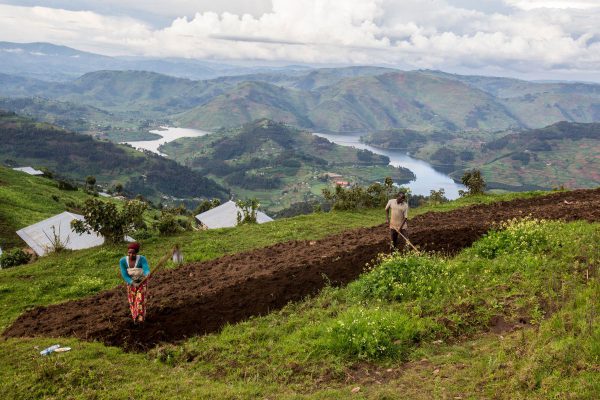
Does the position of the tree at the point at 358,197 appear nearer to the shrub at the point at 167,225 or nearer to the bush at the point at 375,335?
the shrub at the point at 167,225

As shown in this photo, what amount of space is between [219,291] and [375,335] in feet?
20.2

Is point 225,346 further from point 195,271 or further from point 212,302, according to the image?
point 195,271

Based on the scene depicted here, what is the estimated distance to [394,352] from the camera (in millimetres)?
9242

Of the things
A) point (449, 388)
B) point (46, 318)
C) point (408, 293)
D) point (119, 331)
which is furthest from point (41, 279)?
point (449, 388)

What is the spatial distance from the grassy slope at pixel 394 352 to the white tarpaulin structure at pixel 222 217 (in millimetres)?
41071

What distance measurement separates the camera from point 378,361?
29.7 feet

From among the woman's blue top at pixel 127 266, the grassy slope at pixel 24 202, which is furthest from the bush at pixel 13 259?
the grassy slope at pixel 24 202

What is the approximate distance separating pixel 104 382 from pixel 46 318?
20.7ft

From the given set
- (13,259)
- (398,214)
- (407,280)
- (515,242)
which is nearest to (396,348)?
(407,280)

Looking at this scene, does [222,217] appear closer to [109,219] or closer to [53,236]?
[53,236]

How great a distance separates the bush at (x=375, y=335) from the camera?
30.4 ft

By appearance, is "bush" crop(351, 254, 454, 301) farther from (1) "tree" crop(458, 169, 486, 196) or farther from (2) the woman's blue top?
(1) "tree" crop(458, 169, 486, 196)

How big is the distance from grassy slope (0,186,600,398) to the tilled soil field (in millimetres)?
688

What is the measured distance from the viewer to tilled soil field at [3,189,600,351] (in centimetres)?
1139
